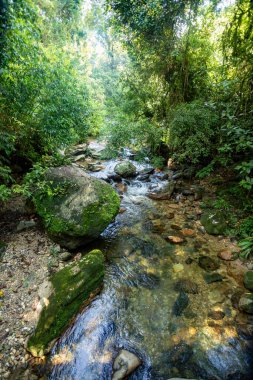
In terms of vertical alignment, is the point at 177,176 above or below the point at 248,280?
above

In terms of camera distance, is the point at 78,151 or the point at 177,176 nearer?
the point at 177,176

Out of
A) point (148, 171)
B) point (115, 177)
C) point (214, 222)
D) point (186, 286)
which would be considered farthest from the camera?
point (148, 171)

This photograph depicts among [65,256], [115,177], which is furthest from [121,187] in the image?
[65,256]

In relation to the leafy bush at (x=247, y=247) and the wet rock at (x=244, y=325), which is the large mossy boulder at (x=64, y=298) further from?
the leafy bush at (x=247, y=247)

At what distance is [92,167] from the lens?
880cm

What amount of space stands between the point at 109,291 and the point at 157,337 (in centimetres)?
105

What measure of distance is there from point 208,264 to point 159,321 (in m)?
1.60

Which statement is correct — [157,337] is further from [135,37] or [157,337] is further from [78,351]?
[135,37]

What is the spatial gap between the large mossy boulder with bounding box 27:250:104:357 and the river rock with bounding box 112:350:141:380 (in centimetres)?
87

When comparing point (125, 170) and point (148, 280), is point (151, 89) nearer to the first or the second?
point (125, 170)

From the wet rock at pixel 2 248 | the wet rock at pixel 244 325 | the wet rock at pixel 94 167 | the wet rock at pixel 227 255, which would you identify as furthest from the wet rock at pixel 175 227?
the wet rock at pixel 94 167

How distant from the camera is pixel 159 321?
2.98 m

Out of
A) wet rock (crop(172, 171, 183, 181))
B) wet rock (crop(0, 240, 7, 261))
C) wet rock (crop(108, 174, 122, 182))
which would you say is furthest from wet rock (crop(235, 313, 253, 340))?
wet rock (crop(108, 174, 122, 182))

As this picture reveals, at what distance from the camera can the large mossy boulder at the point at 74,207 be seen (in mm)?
3955
